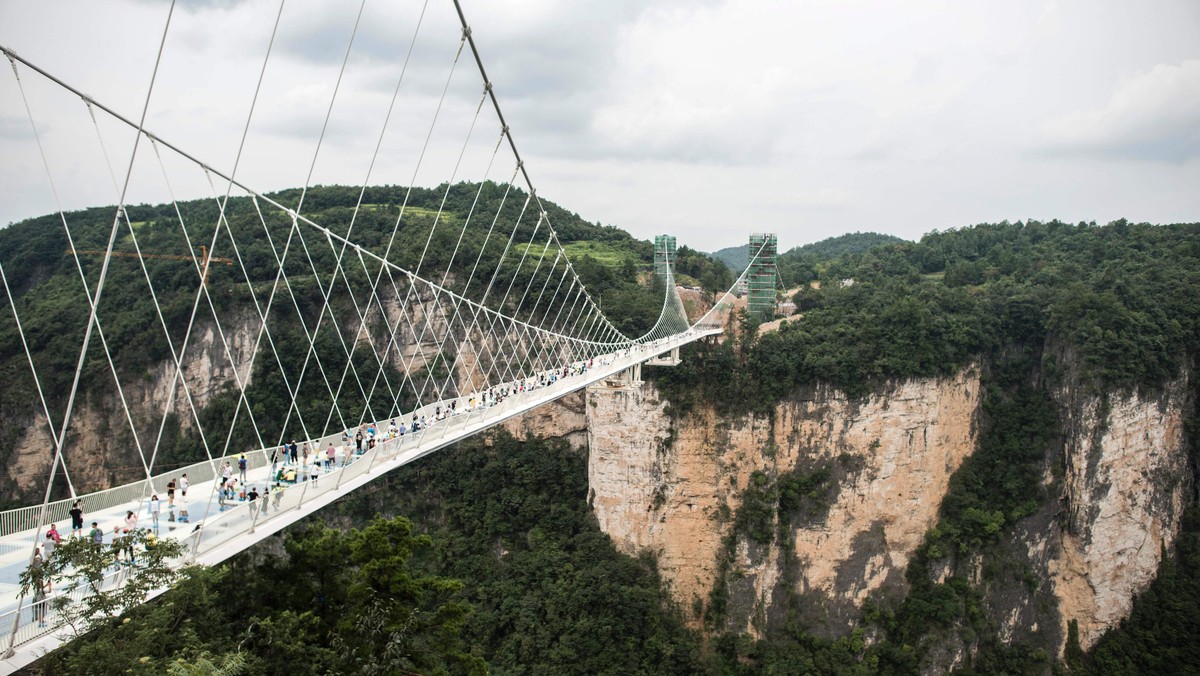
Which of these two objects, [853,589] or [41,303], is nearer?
[853,589]

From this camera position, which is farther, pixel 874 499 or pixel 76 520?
pixel 874 499

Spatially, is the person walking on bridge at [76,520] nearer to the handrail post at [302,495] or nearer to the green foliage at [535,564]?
the handrail post at [302,495]

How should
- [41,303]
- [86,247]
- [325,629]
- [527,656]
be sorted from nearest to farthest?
1. [325,629]
2. [527,656]
3. [41,303]
4. [86,247]

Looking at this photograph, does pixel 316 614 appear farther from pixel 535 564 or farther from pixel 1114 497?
pixel 1114 497

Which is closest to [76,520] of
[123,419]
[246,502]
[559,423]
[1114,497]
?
[246,502]

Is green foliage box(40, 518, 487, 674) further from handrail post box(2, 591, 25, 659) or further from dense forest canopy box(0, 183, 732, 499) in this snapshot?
dense forest canopy box(0, 183, 732, 499)

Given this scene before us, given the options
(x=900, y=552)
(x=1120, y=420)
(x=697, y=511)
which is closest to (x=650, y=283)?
A: (x=697, y=511)

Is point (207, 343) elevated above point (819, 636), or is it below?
above

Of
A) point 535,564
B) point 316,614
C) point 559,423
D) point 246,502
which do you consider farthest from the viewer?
point 559,423

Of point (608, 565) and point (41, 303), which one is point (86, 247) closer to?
point (41, 303)
